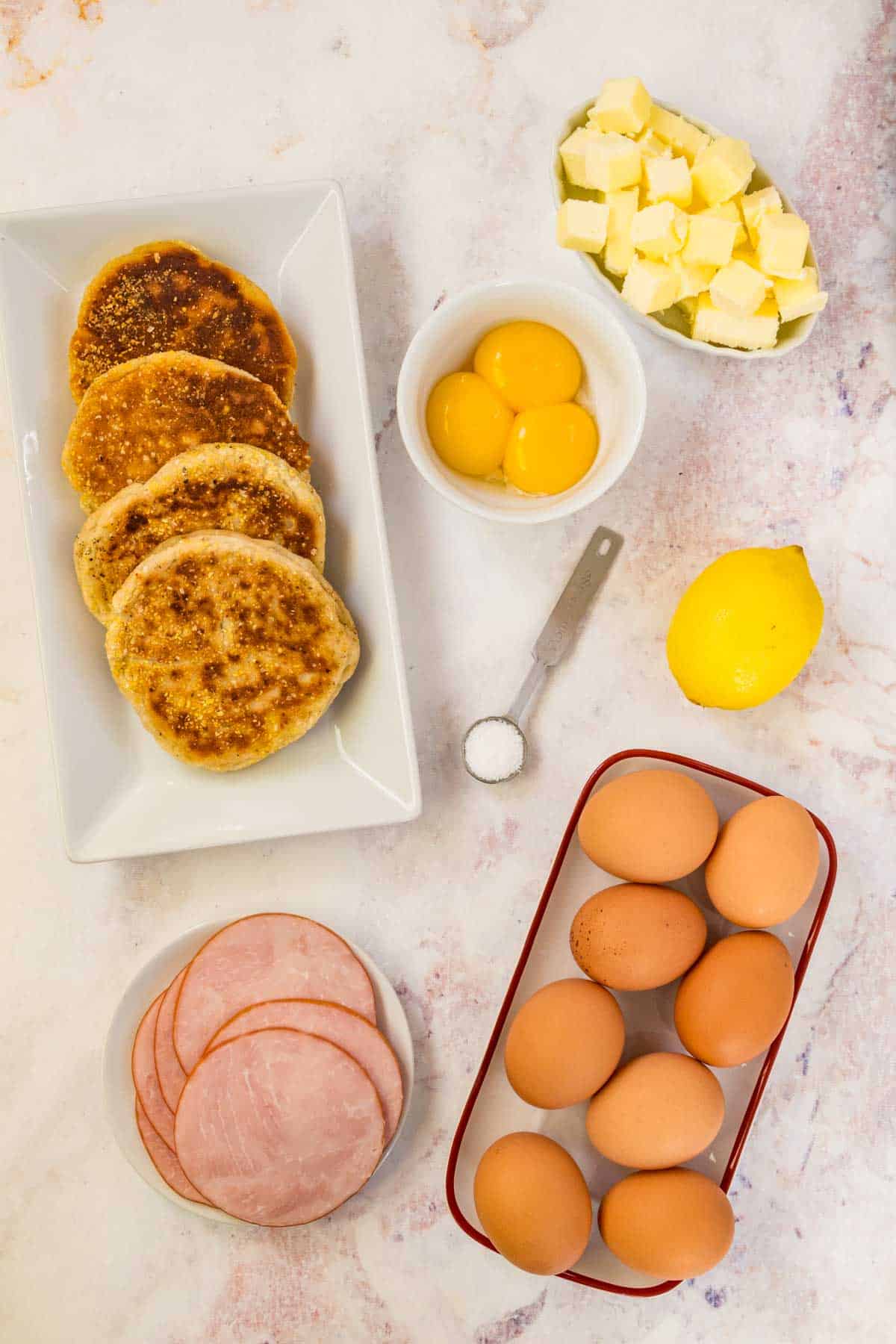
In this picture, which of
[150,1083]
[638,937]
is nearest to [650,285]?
[638,937]

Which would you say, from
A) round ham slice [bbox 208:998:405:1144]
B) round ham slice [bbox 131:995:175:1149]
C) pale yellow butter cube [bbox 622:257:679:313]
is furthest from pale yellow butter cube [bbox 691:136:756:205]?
round ham slice [bbox 131:995:175:1149]

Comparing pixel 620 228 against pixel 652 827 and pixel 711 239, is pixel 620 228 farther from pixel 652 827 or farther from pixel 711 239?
pixel 652 827

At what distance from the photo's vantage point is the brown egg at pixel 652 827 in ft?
3.67

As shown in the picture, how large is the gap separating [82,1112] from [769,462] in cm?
127

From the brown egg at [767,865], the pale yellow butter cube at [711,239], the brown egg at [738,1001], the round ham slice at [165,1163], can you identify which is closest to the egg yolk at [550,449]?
the pale yellow butter cube at [711,239]

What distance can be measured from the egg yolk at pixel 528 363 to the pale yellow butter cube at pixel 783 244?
25 centimetres

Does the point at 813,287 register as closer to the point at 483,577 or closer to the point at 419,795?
the point at 483,577

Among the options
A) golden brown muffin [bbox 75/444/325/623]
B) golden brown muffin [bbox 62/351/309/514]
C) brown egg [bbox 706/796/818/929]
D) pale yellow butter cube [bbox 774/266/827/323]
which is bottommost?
brown egg [bbox 706/796/818/929]

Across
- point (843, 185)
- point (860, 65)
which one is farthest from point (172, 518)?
point (860, 65)

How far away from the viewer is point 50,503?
4.02 feet

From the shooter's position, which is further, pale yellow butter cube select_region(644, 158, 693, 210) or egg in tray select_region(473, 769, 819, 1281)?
pale yellow butter cube select_region(644, 158, 693, 210)

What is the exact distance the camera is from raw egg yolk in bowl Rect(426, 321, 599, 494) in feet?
4.06

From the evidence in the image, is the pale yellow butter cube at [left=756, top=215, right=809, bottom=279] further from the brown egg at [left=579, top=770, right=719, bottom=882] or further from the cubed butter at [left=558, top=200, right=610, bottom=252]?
the brown egg at [left=579, top=770, right=719, bottom=882]

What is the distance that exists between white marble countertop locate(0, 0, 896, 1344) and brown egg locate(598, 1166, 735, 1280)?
0.24 meters
